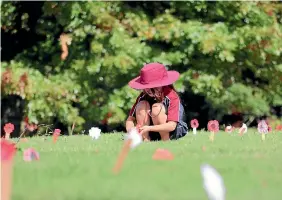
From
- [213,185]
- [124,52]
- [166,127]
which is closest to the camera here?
[213,185]

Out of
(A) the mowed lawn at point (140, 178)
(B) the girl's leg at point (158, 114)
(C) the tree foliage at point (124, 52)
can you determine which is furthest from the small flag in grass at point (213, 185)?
(C) the tree foliage at point (124, 52)

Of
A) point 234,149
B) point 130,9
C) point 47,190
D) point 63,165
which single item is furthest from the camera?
point 130,9

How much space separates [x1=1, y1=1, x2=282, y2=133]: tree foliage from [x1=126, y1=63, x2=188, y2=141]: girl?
5857mm

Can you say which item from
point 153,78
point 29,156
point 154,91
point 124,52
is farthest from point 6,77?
point 29,156

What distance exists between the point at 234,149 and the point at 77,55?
30.5 ft

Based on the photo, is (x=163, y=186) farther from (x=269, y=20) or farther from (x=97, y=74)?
(x=269, y=20)

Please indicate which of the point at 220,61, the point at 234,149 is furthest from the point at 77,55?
the point at 234,149

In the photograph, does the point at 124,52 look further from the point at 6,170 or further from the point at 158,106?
the point at 6,170

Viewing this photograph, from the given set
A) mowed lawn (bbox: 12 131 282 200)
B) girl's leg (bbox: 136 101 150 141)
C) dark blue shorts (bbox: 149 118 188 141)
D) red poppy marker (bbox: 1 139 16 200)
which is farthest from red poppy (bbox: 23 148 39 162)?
dark blue shorts (bbox: 149 118 188 141)

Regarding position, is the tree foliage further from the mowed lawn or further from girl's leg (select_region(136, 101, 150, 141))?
the mowed lawn

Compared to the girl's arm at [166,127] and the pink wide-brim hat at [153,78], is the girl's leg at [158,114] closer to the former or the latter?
the girl's arm at [166,127]

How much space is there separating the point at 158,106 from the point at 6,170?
3242 mm

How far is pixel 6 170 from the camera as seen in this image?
9.87 feet

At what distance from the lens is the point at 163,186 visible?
2777mm
